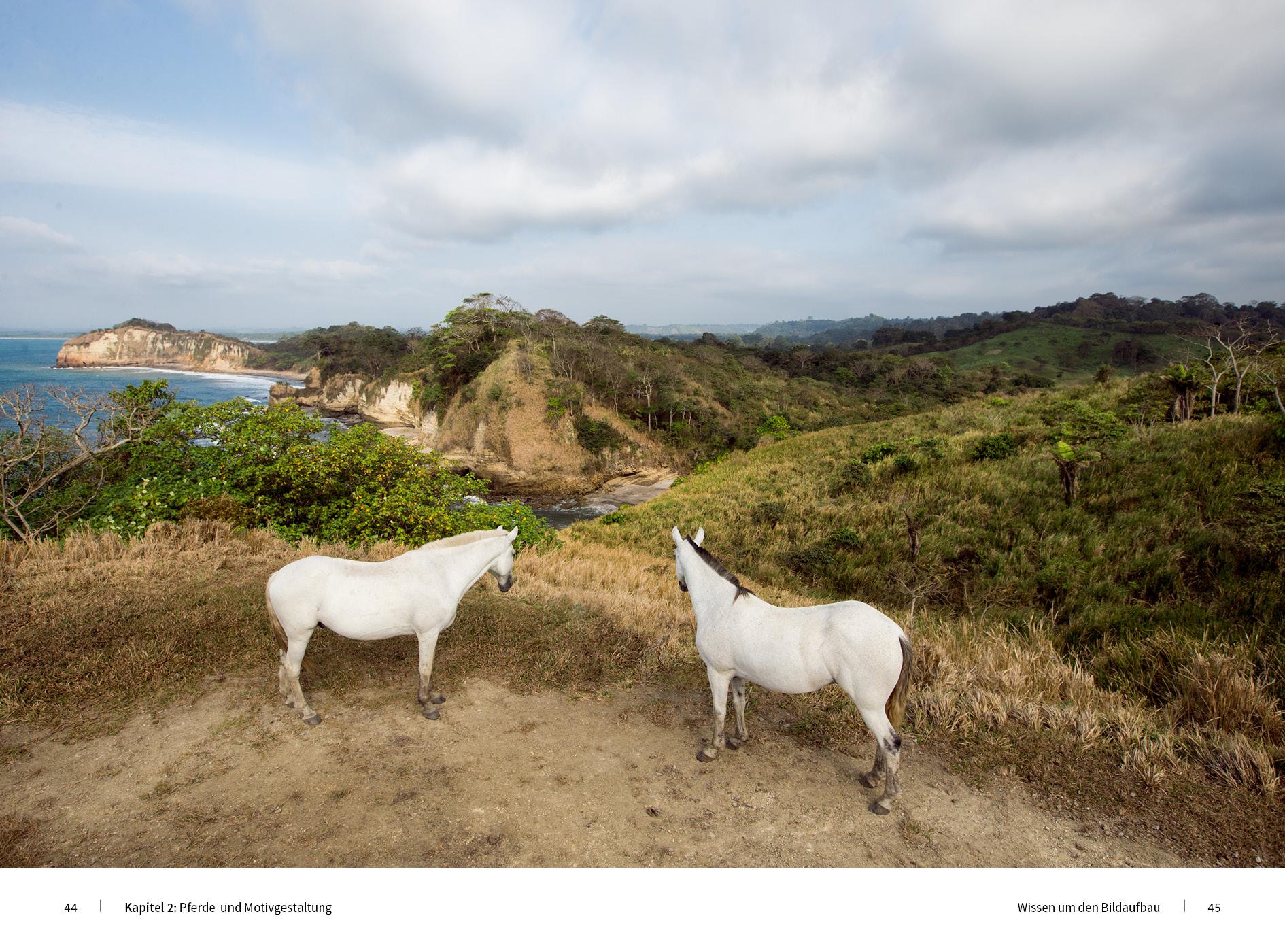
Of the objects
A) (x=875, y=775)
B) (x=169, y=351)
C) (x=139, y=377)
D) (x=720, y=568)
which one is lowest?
(x=875, y=775)

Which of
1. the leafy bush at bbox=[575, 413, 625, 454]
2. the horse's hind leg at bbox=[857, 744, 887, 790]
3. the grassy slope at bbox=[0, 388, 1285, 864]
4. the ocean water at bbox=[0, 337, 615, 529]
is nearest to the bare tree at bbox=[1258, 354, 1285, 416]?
the grassy slope at bbox=[0, 388, 1285, 864]

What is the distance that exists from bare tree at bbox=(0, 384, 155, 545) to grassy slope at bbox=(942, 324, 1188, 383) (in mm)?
108347

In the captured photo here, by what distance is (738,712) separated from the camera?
15.5 ft

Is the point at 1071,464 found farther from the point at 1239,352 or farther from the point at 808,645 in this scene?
the point at 808,645

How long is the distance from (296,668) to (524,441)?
4395 cm

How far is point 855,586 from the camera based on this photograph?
15.1m

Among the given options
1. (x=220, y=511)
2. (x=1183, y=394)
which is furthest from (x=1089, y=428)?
(x=220, y=511)

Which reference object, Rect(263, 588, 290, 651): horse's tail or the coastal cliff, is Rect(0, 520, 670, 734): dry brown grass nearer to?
Rect(263, 588, 290, 651): horse's tail

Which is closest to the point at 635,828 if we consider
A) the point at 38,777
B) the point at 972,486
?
the point at 38,777

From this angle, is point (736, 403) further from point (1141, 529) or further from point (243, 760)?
point (243, 760)

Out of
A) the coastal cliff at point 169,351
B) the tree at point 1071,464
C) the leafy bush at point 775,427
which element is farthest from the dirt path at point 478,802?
the coastal cliff at point 169,351

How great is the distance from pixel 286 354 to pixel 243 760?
Result: 172694mm

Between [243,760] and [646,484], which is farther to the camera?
[646,484]
